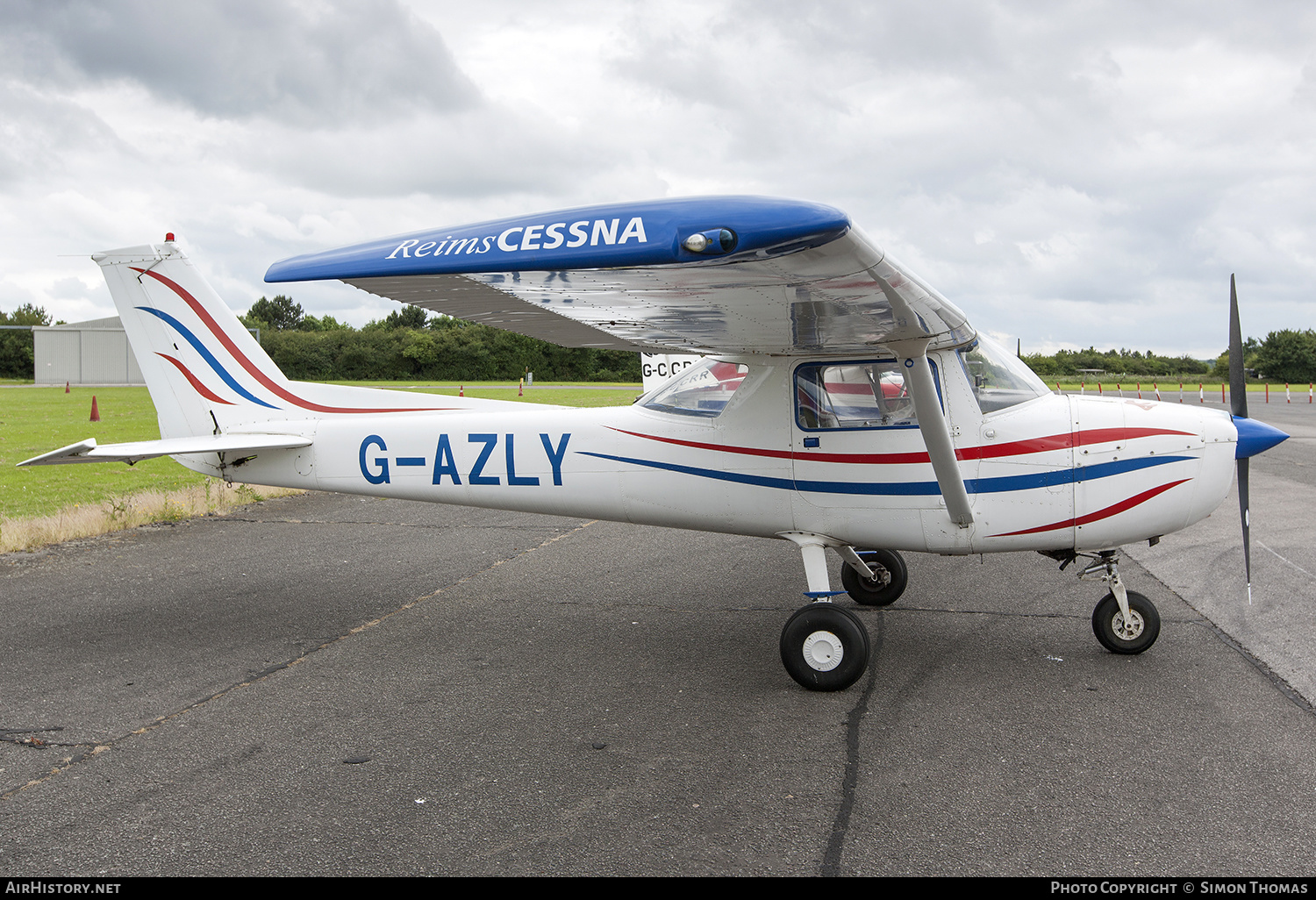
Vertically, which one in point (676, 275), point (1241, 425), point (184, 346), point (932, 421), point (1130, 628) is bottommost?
point (1130, 628)

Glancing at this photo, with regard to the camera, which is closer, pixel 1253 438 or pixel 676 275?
pixel 676 275

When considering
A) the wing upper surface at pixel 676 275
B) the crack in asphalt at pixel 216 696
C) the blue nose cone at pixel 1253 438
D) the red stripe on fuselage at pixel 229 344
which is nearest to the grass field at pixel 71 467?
the red stripe on fuselage at pixel 229 344

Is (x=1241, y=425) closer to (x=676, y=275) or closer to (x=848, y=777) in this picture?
(x=848, y=777)

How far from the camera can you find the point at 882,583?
6254 mm

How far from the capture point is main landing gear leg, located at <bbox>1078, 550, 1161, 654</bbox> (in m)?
4.99

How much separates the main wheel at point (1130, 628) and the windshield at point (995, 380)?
4.23 feet

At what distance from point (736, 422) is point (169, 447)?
11.8ft

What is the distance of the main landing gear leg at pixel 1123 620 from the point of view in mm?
4992

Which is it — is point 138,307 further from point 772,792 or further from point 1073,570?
point 1073,570

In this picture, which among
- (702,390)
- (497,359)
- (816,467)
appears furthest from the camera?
(497,359)

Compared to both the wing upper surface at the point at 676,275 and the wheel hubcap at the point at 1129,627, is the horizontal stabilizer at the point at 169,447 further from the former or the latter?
the wheel hubcap at the point at 1129,627

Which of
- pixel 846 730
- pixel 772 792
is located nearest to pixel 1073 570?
pixel 846 730

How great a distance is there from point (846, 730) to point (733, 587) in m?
2.83

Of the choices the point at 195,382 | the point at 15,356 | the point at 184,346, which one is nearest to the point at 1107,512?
the point at 195,382
